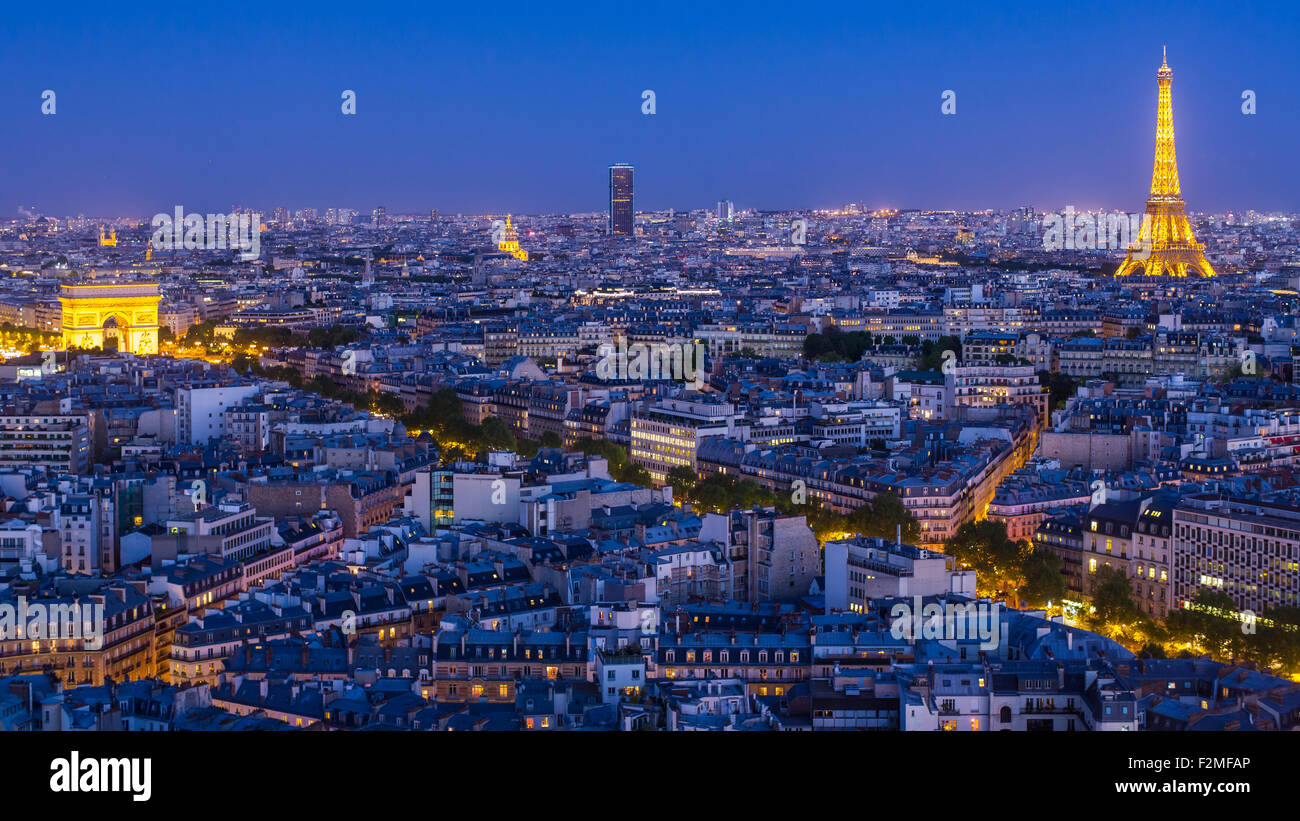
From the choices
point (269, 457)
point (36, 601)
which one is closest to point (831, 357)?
point (269, 457)

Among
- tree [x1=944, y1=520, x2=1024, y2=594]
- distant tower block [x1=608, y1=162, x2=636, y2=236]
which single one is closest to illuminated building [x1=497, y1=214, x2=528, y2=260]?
distant tower block [x1=608, y1=162, x2=636, y2=236]

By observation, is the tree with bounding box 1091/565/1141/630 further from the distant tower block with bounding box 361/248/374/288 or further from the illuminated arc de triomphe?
the distant tower block with bounding box 361/248/374/288

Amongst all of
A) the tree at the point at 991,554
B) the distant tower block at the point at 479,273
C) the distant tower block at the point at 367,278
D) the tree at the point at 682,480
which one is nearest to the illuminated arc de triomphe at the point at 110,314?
the distant tower block at the point at 367,278

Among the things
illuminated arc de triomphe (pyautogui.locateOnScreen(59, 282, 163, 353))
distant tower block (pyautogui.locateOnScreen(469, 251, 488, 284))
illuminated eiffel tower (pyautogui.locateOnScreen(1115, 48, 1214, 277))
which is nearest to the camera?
illuminated arc de triomphe (pyautogui.locateOnScreen(59, 282, 163, 353))

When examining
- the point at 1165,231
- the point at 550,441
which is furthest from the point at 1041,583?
the point at 1165,231

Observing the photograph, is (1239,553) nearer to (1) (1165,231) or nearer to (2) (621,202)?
(1) (1165,231)
